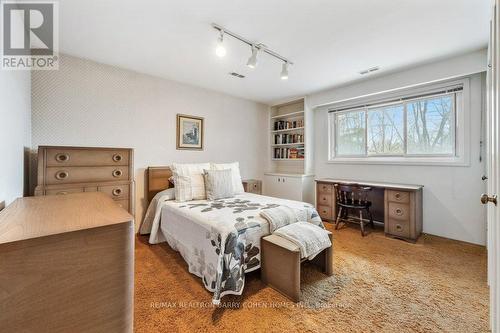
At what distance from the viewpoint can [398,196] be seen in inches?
114

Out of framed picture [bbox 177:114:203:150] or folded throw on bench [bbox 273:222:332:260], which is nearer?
folded throw on bench [bbox 273:222:332:260]

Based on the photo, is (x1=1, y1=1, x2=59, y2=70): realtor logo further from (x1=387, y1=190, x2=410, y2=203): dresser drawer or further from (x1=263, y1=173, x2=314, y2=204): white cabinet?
(x1=387, y1=190, x2=410, y2=203): dresser drawer

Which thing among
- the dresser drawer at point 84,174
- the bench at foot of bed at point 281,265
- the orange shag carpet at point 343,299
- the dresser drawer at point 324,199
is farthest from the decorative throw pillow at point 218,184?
the dresser drawer at point 324,199

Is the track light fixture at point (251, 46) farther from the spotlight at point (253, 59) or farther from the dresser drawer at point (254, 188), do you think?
the dresser drawer at point (254, 188)

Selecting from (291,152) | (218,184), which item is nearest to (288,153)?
(291,152)

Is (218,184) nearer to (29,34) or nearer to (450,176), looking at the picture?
(29,34)

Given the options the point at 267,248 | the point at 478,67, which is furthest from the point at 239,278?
the point at 478,67

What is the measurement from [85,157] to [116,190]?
0.46 meters

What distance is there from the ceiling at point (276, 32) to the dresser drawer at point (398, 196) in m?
1.71

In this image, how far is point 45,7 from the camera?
175cm

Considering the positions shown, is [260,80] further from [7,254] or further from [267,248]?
[7,254]

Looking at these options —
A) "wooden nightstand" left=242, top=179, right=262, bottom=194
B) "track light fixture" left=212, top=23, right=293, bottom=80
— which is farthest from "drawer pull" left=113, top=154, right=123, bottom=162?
"wooden nightstand" left=242, top=179, right=262, bottom=194

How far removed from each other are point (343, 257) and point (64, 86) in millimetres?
3852

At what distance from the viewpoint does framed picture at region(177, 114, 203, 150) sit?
346cm
